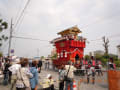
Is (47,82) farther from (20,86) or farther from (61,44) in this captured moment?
(61,44)

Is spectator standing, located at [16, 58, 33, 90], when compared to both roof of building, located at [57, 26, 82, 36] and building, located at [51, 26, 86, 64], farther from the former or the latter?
roof of building, located at [57, 26, 82, 36]

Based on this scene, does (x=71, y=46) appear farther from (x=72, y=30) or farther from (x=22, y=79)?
(x=22, y=79)

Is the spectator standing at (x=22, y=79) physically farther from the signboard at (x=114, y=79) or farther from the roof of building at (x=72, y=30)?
the roof of building at (x=72, y=30)

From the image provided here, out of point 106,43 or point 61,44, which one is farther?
point 106,43

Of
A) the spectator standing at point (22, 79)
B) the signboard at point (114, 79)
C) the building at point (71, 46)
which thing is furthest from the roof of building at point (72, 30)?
the spectator standing at point (22, 79)

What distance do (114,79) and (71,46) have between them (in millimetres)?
10585

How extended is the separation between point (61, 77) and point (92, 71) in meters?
4.08

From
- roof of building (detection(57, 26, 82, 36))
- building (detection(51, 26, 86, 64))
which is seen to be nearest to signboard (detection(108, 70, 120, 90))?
building (detection(51, 26, 86, 64))

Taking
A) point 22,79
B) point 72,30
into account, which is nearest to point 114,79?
point 22,79

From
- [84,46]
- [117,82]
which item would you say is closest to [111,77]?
[117,82]

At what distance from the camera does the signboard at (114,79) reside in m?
5.39

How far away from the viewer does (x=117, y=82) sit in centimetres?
541

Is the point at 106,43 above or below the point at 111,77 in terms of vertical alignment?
above

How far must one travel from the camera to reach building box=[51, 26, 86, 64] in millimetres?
15970
